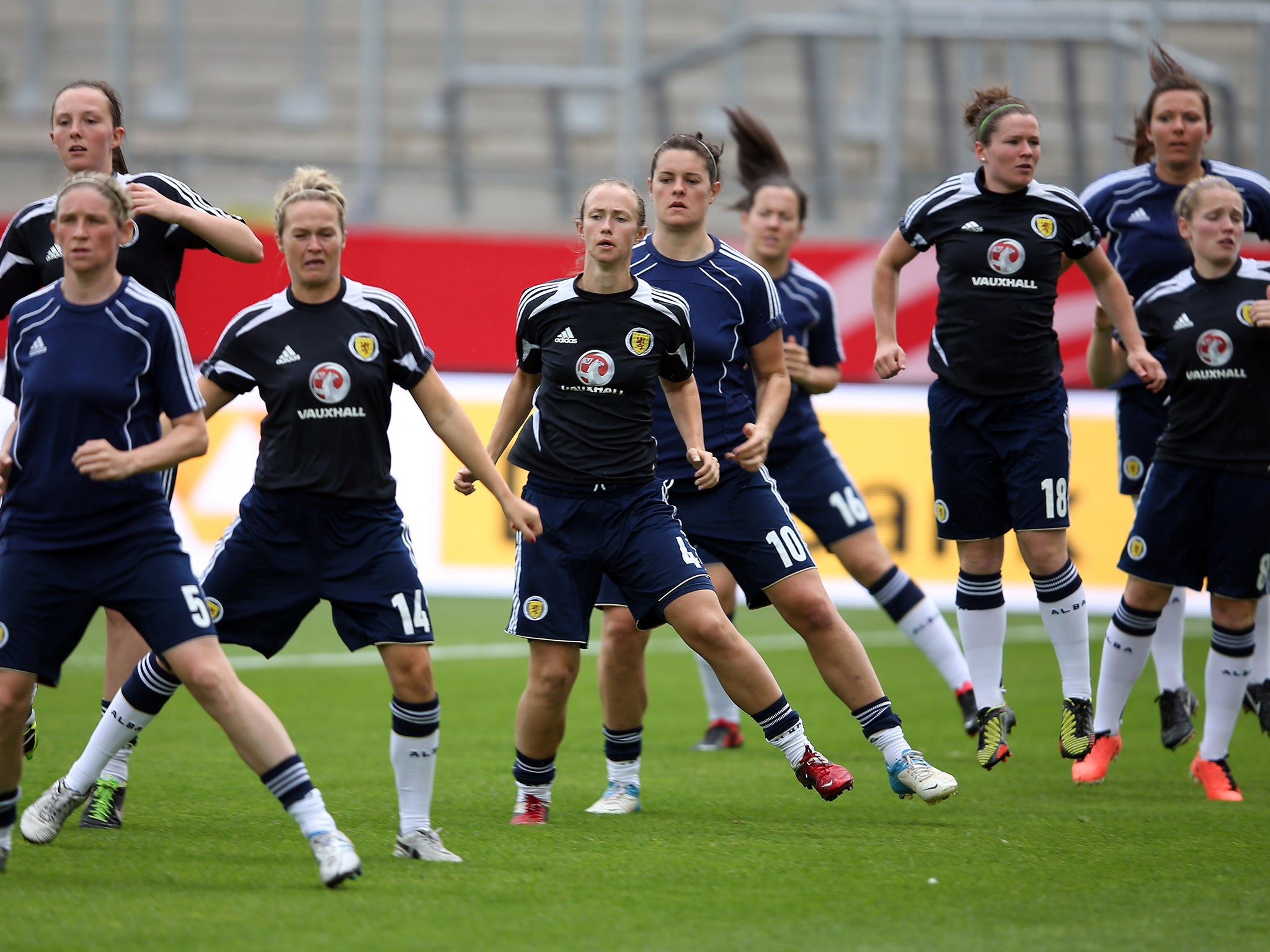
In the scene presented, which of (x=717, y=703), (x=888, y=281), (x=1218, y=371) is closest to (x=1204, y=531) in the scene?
(x=1218, y=371)

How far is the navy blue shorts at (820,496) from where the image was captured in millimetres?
7973

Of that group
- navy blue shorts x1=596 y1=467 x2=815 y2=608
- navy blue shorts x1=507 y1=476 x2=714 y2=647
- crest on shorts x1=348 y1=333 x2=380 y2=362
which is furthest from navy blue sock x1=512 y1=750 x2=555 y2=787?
crest on shorts x1=348 y1=333 x2=380 y2=362

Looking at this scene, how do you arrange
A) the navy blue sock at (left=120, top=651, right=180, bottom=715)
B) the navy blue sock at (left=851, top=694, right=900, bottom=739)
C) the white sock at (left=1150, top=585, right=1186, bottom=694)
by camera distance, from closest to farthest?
the navy blue sock at (left=120, top=651, right=180, bottom=715)
the navy blue sock at (left=851, top=694, right=900, bottom=739)
the white sock at (left=1150, top=585, right=1186, bottom=694)

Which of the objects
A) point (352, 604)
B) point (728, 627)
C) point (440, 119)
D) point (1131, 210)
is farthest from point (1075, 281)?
point (352, 604)

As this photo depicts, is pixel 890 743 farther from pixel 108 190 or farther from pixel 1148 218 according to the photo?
pixel 108 190

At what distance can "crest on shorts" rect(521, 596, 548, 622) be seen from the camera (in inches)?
220

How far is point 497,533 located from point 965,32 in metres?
6.93

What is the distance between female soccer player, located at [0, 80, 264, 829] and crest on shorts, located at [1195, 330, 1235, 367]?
3.74m

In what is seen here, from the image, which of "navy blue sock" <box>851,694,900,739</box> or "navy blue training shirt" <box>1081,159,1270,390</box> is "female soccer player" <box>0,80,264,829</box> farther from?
"navy blue training shirt" <box>1081,159,1270,390</box>

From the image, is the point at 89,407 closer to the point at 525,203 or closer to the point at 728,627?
the point at 728,627

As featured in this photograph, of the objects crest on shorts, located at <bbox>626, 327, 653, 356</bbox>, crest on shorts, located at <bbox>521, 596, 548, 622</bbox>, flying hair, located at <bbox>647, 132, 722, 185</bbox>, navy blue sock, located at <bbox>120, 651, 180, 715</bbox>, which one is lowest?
navy blue sock, located at <bbox>120, 651, 180, 715</bbox>

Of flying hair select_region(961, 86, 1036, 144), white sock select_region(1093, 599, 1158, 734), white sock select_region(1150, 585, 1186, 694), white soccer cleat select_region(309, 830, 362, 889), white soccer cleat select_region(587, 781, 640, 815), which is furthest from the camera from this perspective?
white sock select_region(1150, 585, 1186, 694)

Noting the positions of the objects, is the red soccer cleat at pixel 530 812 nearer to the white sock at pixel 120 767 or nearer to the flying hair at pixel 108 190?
the white sock at pixel 120 767

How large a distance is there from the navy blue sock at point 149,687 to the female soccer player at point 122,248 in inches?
18.3
